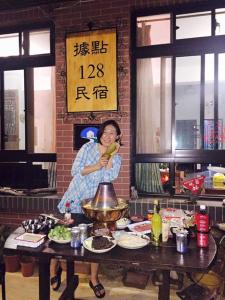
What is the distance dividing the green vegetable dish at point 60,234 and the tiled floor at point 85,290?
5.12 feet

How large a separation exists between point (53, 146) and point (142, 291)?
265cm

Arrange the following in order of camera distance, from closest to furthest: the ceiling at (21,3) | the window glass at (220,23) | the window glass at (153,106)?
the ceiling at (21,3) < the window glass at (220,23) < the window glass at (153,106)

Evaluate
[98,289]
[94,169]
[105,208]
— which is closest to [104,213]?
[105,208]

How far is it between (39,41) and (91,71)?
1212mm

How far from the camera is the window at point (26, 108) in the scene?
526cm

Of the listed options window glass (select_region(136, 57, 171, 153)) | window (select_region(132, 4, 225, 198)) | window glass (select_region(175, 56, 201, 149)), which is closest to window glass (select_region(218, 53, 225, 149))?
window (select_region(132, 4, 225, 198))

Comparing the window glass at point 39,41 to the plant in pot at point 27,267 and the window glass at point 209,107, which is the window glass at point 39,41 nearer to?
the window glass at point 209,107

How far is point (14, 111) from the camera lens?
5461 millimetres

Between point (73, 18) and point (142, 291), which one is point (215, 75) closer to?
point (73, 18)

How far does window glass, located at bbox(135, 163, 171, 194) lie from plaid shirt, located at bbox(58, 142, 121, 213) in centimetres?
108

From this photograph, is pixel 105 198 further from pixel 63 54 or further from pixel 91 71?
pixel 63 54

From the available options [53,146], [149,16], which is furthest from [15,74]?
[149,16]

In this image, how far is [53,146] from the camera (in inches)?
210

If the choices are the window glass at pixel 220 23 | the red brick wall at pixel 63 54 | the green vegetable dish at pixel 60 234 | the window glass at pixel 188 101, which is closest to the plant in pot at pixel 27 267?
the red brick wall at pixel 63 54
